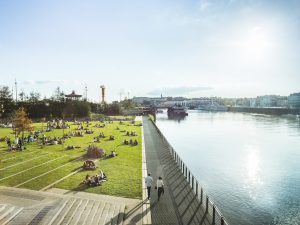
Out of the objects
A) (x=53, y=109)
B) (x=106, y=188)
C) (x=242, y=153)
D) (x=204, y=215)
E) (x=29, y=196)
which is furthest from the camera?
(x=53, y=109)

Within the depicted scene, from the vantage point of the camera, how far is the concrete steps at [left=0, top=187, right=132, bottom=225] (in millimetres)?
15367

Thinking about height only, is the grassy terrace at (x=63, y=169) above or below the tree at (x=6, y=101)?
below

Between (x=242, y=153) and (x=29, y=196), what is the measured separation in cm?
3898

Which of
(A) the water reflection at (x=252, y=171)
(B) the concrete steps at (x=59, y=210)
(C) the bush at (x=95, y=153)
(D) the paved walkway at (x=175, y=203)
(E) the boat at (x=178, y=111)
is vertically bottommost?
(A) the water reflection at (x=252, y=171)

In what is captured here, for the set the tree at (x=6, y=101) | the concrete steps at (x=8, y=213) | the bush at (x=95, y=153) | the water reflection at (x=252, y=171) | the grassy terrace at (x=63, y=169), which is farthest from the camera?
the tree at (x=6, y=101)

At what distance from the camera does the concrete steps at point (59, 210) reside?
50.4ft

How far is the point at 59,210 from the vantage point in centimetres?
1638

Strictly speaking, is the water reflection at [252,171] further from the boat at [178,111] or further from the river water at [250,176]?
the boat at [178,111]

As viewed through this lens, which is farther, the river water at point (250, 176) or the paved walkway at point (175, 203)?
the river water at point (250, 176)

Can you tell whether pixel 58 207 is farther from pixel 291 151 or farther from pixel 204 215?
pixel 291 151

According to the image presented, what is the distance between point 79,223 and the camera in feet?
50.2

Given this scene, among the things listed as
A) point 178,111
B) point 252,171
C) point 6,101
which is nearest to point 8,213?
point 252,171

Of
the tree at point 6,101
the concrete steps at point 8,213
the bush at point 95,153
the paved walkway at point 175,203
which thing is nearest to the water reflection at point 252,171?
the paved walkway at point 175,203

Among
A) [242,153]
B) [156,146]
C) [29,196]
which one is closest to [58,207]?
[29,196]
